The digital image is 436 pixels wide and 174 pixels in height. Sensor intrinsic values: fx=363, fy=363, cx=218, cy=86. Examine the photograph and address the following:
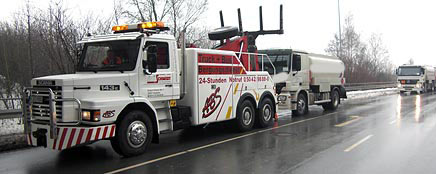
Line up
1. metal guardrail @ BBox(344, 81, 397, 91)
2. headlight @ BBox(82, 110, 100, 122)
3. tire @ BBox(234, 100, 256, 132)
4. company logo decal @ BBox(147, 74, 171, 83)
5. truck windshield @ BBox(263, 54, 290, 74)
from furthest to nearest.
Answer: metal guardrail @ BBox(344, 81, 397, 91)
truck windshield @ BBox(263, 54, 290, 74)
tire @ BBox(234, 100, 256, 132)
company logo decal @ BBox(147, 74, 171, 83)
headlight @ BBox(82, 110, 100, 122)

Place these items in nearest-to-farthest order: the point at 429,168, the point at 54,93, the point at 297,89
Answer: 1. the point at 429,168
2. the point at 54,93
3. the point at 297,89

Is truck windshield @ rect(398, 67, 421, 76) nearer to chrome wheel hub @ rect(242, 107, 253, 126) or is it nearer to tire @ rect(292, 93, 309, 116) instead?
tire @ rect(292, 93, 309, 116)

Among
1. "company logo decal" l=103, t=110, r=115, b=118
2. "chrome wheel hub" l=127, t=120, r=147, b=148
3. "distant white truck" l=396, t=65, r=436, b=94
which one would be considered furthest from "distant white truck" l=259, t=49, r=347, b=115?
"distant white truck" l=396, t=65, r=436, b=94

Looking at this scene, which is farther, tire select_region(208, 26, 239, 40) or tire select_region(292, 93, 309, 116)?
tire select_region(292, 93, 309, 116)

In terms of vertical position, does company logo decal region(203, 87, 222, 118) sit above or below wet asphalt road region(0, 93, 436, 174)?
above

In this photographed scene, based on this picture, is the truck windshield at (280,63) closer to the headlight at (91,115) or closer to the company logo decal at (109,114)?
the company logo decal at (109,114)

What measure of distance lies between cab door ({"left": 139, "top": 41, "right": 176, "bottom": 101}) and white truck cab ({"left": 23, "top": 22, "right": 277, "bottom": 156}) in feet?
0.07

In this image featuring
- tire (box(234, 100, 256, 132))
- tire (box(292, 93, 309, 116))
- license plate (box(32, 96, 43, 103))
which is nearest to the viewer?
license plate (box(32, 96, 43, 103))

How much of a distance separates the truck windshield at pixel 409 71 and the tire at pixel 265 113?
2634 cm

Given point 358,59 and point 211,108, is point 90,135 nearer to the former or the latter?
point 211,108

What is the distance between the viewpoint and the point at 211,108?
952 centimetres

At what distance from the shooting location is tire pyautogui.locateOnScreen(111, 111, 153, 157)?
7.20 m

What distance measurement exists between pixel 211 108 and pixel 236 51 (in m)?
2.50

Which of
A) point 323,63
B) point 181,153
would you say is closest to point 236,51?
point 181,153
